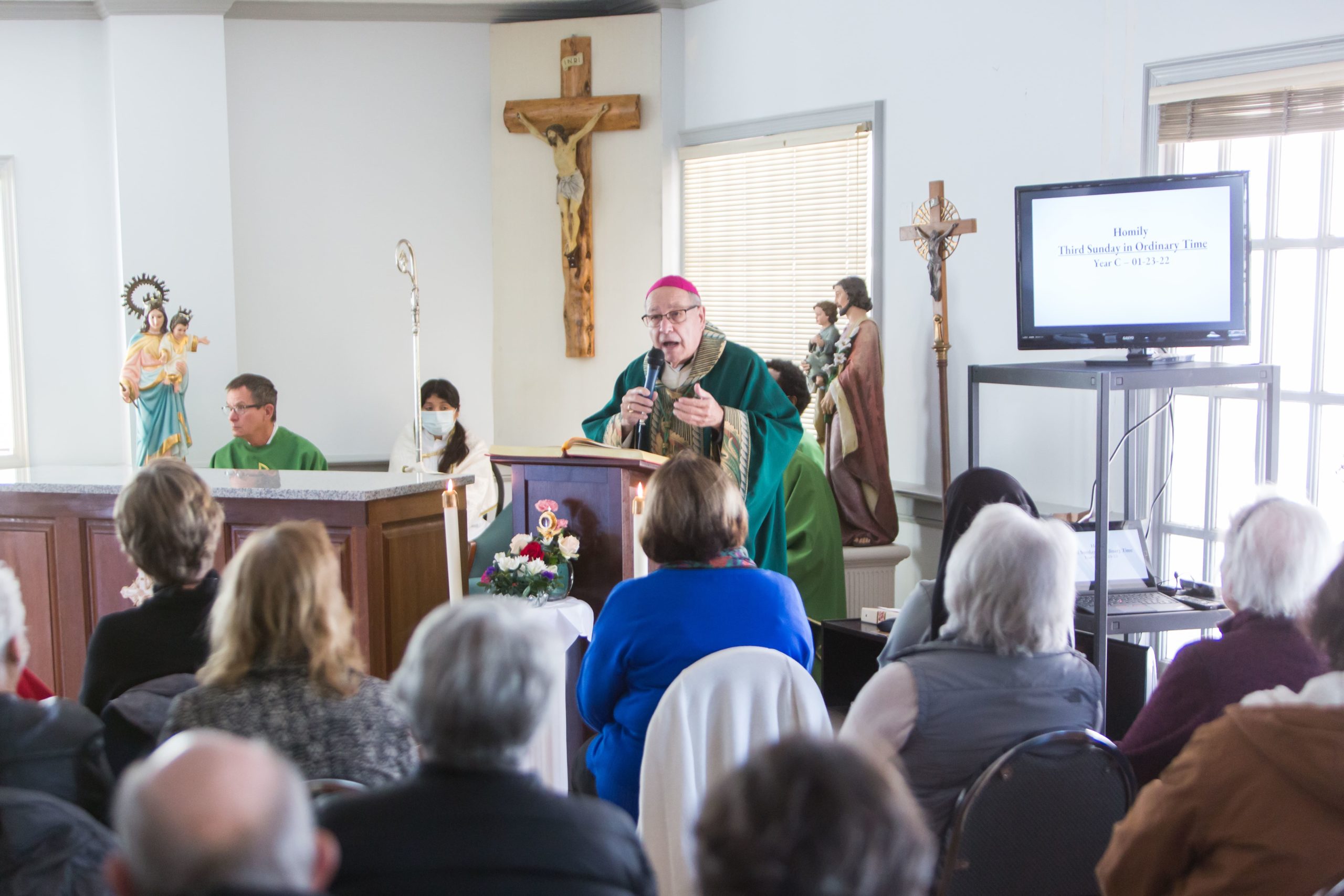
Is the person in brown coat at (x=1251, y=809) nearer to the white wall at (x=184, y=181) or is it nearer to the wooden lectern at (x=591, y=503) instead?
the wooden lectern at (x=591, y=503)

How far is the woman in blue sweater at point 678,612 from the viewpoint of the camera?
2.41m

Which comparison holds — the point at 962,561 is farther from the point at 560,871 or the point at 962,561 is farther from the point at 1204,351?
the point at 1204,351

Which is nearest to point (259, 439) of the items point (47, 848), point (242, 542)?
point (242, 542)

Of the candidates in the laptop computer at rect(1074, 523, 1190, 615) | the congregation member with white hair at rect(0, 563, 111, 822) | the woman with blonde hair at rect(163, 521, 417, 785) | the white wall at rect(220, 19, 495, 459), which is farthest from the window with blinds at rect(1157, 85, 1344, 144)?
the white wall at rect(220, 19, 495, 459)

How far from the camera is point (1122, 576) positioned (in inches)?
141

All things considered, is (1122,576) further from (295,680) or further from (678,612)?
(295,680)

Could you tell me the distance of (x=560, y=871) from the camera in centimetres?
128

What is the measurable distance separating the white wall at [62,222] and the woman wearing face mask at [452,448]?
72.5 inches

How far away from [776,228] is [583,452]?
3.17 m

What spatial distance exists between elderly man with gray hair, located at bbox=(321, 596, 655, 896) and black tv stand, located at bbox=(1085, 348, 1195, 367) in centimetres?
252

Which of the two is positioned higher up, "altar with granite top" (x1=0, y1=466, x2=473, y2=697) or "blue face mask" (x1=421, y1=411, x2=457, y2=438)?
"blue face mask" (x1=421, y1=411, x2=457, y2=438)

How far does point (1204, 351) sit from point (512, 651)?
373cm

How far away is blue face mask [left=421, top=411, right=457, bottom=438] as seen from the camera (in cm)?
630

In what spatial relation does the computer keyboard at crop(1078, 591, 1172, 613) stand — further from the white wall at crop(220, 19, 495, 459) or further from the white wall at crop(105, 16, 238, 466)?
the white wall at crop(105, 16, 238, 466)
